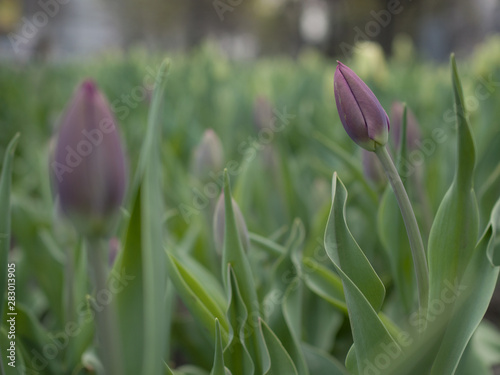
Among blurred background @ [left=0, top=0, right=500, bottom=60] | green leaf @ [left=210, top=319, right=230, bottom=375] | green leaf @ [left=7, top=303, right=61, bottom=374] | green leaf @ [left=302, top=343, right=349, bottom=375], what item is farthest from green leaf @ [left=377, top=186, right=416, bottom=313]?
blurred background @ [left=0, top=0, right=500, bottom=60]

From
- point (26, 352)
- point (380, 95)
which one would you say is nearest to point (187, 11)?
point (380, 95)

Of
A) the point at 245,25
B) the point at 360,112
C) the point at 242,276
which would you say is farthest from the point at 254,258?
the point at 245,25

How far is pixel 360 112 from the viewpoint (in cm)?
28

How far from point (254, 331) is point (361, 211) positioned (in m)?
0.52

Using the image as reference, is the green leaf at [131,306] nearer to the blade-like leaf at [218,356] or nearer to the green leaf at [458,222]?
the blade-like leaf at [218,356]

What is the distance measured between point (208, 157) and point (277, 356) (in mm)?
380

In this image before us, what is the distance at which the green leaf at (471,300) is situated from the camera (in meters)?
0.29

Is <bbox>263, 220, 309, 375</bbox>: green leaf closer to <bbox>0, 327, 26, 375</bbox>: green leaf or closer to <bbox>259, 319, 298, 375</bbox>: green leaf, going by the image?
<bbox>259, 319, 298, 375</bbox>: green leaf

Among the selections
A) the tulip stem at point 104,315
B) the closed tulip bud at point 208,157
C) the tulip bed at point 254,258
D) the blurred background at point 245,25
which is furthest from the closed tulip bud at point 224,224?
the blurred background at point 245,25

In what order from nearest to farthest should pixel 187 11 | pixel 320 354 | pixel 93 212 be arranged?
pixel 93 212
pixel 320 354
pixel 187 11

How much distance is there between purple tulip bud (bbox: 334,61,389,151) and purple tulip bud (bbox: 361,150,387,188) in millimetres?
202

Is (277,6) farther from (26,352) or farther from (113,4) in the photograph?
(26,352)

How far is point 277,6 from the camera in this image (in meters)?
11.8

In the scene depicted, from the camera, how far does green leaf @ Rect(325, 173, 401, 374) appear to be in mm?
294
